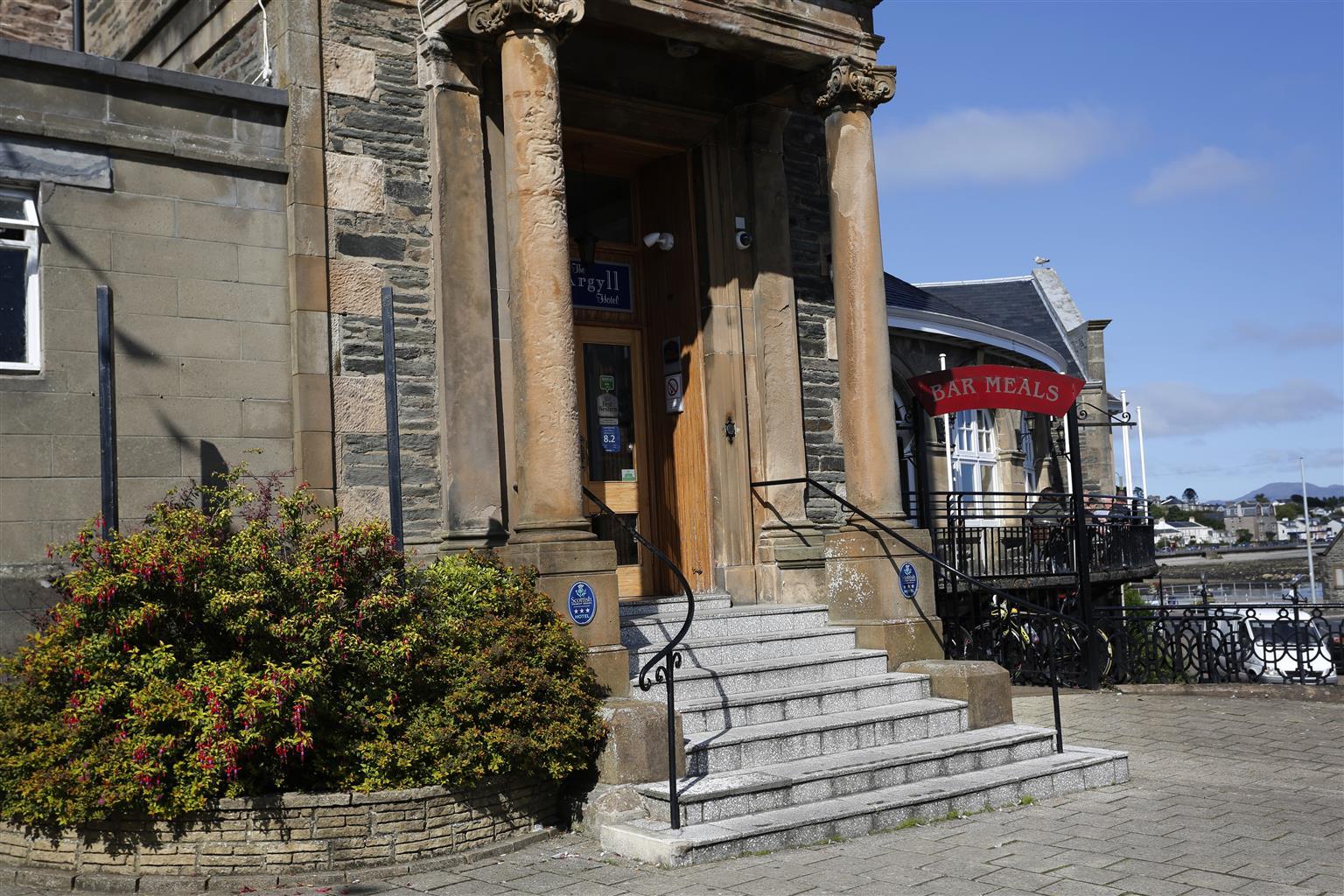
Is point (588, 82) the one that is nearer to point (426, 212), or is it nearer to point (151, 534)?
point (426, 212)

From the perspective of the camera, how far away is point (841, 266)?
10.2 m

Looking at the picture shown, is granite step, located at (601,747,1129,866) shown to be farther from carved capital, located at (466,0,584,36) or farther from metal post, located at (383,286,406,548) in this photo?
carved capital, located at (466,0,584,36)

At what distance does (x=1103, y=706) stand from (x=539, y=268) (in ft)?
22.7

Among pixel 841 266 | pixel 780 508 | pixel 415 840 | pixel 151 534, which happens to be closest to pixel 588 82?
pixel 841 266

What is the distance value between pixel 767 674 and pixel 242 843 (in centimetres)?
376

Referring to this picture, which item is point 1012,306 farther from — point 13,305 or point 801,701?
point 13,305

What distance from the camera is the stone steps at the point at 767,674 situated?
323 inches

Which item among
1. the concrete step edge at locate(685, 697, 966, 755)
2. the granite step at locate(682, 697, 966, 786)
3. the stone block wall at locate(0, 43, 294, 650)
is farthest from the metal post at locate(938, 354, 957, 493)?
the stone block wall at locate(0, 43, 294, 650)

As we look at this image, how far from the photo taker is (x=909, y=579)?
9.84 m

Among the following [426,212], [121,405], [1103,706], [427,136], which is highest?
[427,136]

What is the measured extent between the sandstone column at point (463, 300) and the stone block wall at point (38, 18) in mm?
6489

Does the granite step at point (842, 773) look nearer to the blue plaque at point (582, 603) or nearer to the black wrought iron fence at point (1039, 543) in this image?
the blue plaque at point (582, 603)

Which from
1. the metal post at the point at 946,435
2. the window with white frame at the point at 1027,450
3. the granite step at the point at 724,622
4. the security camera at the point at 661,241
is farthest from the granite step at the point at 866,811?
the window with white frame at the point at 1027,450

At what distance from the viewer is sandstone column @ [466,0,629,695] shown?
795 cm
